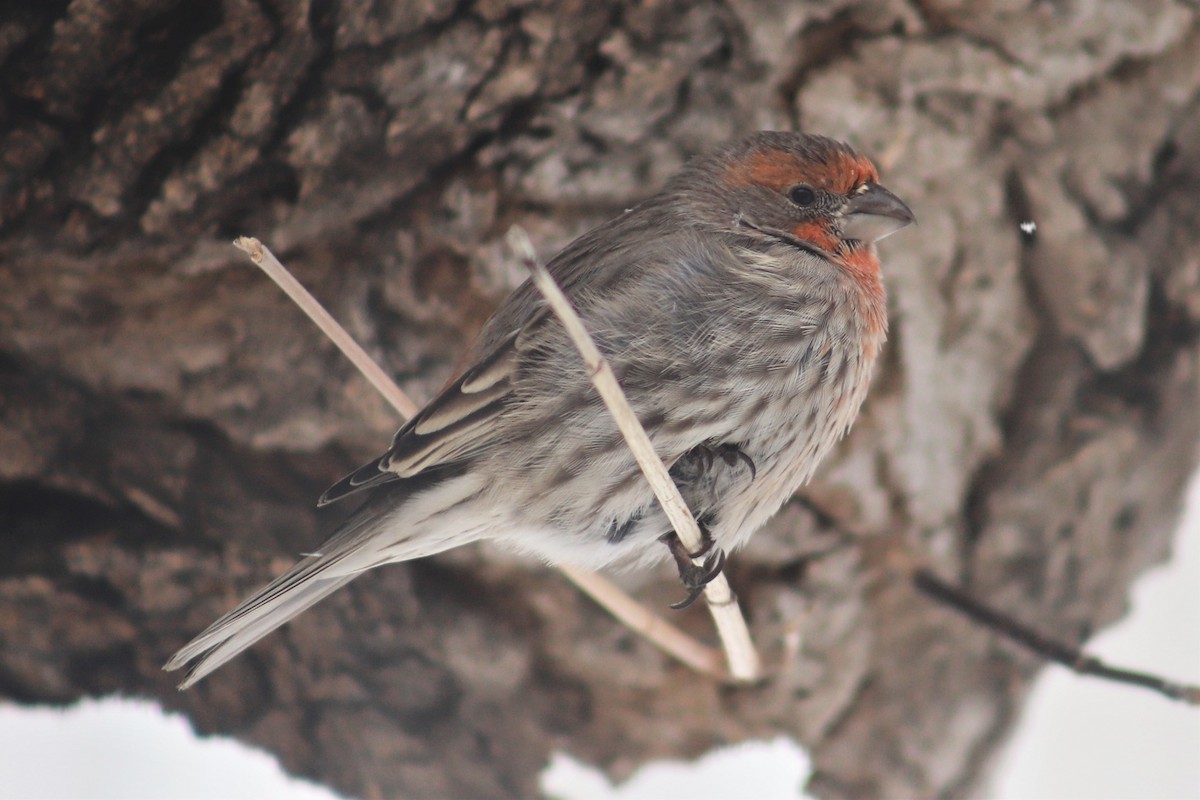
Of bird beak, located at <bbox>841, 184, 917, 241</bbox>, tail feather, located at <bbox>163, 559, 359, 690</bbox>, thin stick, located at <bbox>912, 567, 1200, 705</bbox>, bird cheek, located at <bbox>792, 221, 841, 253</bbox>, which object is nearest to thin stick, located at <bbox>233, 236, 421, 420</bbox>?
tail feather, located at <bbox>163, 559, 359, 690</bbox>

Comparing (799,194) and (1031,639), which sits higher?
(799,194)

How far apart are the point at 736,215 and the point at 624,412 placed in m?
1.24

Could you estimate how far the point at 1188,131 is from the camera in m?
4.02

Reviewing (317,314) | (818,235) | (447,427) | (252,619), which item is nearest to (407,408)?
Result: (447,427)

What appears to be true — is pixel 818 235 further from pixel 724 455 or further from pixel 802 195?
pixel 724 455

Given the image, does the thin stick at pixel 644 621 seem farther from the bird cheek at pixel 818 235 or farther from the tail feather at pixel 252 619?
the bird cheek at pixel 818 235

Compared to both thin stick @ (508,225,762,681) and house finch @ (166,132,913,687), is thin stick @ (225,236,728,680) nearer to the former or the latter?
house finch @ (166,132,913,687)

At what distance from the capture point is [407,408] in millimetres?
2771

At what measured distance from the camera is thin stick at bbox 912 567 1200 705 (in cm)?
319

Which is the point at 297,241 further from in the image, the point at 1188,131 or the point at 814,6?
the point at 1188,131

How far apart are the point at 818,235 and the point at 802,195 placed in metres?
0.13

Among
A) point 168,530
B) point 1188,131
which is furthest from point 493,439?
point 1188,131

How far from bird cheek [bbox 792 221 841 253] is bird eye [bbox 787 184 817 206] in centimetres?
7

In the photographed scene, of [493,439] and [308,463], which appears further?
[308,463]
